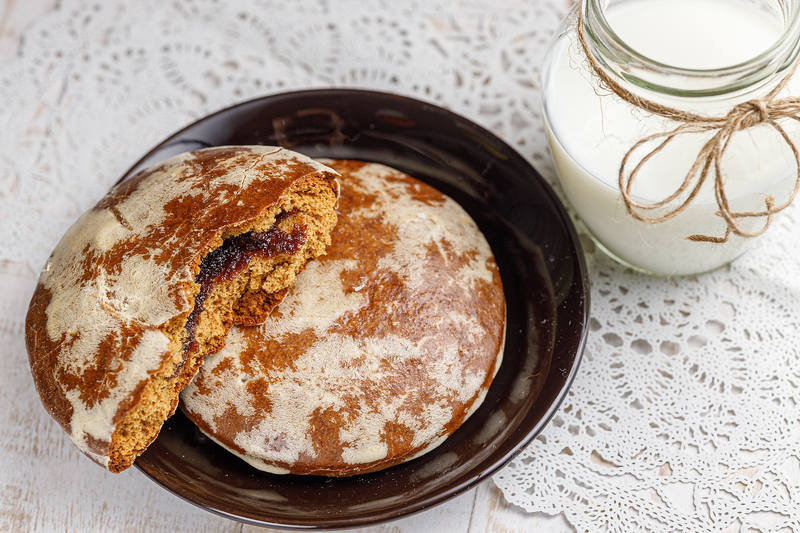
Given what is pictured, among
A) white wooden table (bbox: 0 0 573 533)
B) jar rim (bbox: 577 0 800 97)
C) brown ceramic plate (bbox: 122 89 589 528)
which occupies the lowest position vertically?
white wooden table (bbox: 0 0 573 533)

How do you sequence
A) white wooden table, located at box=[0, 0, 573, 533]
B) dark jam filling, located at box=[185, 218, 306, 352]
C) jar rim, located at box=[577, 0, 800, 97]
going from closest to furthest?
1. jar rim, located at box=[577, 0, 800, 97]
2. dark jam filling, located at box=[185, 218, 306, 352]
3. white wooden table, located at box=[0, 0, 573, 533]

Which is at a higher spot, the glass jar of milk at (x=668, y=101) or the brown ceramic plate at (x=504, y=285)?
the glass jar of milk at (x=668, y=101)

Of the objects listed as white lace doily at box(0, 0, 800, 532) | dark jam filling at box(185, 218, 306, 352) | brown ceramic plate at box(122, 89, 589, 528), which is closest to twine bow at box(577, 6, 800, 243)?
brown ceramic plate at box(122, 89, 589, 528)

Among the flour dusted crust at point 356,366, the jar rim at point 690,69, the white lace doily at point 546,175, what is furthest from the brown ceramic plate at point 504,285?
the jar rim at point 690,69

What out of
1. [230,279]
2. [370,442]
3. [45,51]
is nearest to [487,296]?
[370,442]

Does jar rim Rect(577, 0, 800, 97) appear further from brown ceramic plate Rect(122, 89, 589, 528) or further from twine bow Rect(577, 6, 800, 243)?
brown ceramic plate Rect(122, 89, 589, 528)

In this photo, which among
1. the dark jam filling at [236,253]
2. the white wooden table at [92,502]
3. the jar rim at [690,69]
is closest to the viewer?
the jar rim at [690,69]

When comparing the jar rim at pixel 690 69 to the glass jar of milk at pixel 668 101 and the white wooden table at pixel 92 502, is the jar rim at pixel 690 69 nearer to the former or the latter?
the glass jar of milk at pixel 668 101

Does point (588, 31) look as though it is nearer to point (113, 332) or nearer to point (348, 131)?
point (348, 131)

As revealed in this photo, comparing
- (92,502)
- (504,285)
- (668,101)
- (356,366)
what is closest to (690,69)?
(668,101)
